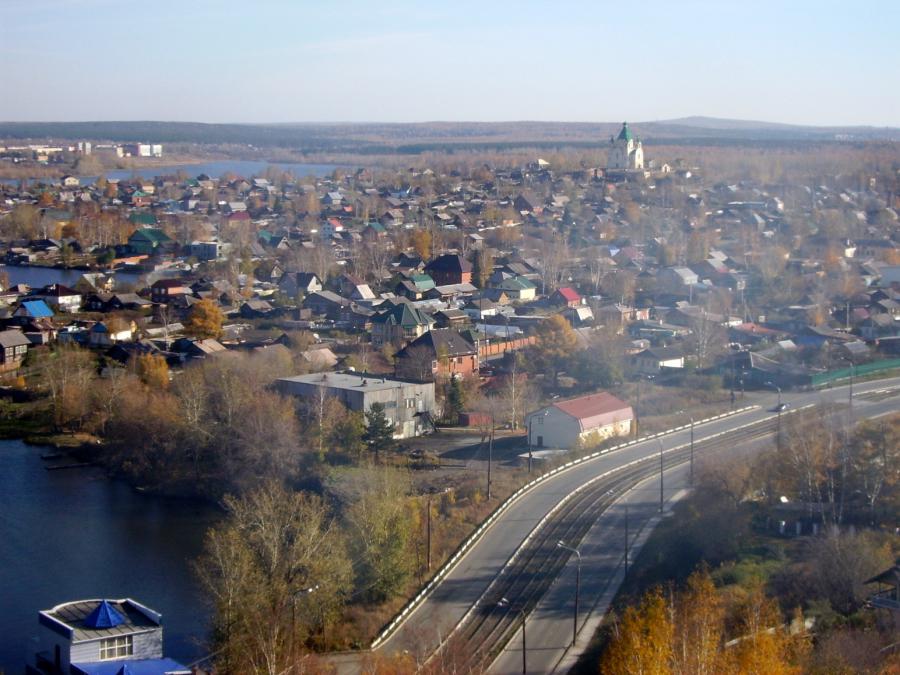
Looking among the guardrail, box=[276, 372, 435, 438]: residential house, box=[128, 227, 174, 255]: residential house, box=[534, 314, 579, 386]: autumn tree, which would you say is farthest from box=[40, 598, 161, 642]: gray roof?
box=[128, 227, 174, 255]: residential house

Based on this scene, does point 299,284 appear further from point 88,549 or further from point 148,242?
point 88,549

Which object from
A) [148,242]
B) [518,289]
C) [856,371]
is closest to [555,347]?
[856,371]

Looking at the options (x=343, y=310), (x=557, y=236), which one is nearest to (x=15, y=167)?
(x=557, y=236)

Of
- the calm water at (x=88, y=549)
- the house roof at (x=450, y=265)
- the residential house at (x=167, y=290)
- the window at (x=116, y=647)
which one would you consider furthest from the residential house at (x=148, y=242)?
the window at (x=116, y=647)

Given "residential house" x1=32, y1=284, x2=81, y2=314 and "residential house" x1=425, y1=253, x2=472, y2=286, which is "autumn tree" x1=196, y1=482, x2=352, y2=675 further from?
"residential house" x1=425, y1=253, x2=472, y2=286

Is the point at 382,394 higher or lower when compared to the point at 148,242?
lower

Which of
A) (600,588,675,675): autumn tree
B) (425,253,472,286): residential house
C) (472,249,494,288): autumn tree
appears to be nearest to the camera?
(600,588,675,675): autumn tree

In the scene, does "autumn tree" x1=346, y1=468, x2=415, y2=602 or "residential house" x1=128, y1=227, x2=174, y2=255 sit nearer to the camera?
"autumn tree" x1=346, y1=468, x2=415, y2=602
